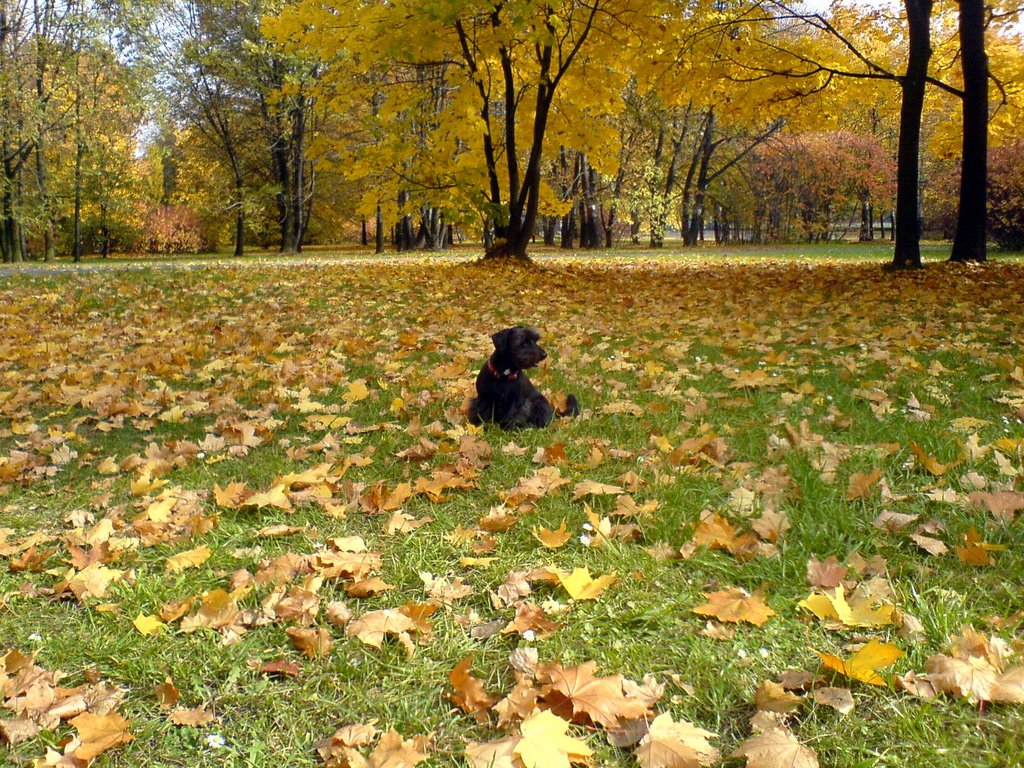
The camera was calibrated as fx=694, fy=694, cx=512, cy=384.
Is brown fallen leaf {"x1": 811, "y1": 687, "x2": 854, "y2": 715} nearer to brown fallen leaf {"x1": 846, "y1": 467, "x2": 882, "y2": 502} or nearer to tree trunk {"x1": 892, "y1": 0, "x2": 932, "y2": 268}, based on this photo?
brown fallen leaf {"x1": 846, "y1": 467, "x2": 882, "y2": 502}

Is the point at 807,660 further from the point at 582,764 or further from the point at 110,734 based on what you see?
the point at 110,734

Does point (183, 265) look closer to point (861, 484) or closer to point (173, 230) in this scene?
point (861, 484)

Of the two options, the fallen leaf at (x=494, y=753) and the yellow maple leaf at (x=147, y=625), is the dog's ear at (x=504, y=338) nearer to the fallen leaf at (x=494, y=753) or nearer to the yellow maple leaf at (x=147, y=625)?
the yellow maple leaf at (x=147, y=625)

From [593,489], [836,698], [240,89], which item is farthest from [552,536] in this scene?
[240,89]

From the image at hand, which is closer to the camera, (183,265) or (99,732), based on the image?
(99,732)

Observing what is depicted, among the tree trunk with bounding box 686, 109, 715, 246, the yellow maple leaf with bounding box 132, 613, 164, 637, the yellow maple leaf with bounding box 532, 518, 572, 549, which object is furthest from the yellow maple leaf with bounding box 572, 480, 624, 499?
the tree trunk with bounding box 686, 109, 715, 246

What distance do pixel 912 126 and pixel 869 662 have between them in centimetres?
1262

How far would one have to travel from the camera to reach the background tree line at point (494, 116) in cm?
1227

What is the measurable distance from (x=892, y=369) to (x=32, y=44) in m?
26.2

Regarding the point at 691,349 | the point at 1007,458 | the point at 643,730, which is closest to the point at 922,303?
the point at 691,349

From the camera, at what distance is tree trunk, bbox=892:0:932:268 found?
1158 centimetres

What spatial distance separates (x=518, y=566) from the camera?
7.96 feet

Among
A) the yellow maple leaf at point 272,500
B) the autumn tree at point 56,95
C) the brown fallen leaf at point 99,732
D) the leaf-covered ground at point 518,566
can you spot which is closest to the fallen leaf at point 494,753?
the leaf-covered ground at point 518,566

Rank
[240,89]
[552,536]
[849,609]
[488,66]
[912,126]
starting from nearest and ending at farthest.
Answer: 1. [849,609]
2. [552,536]
3. [912,126]
4. [488,66]
5. [240,89]
